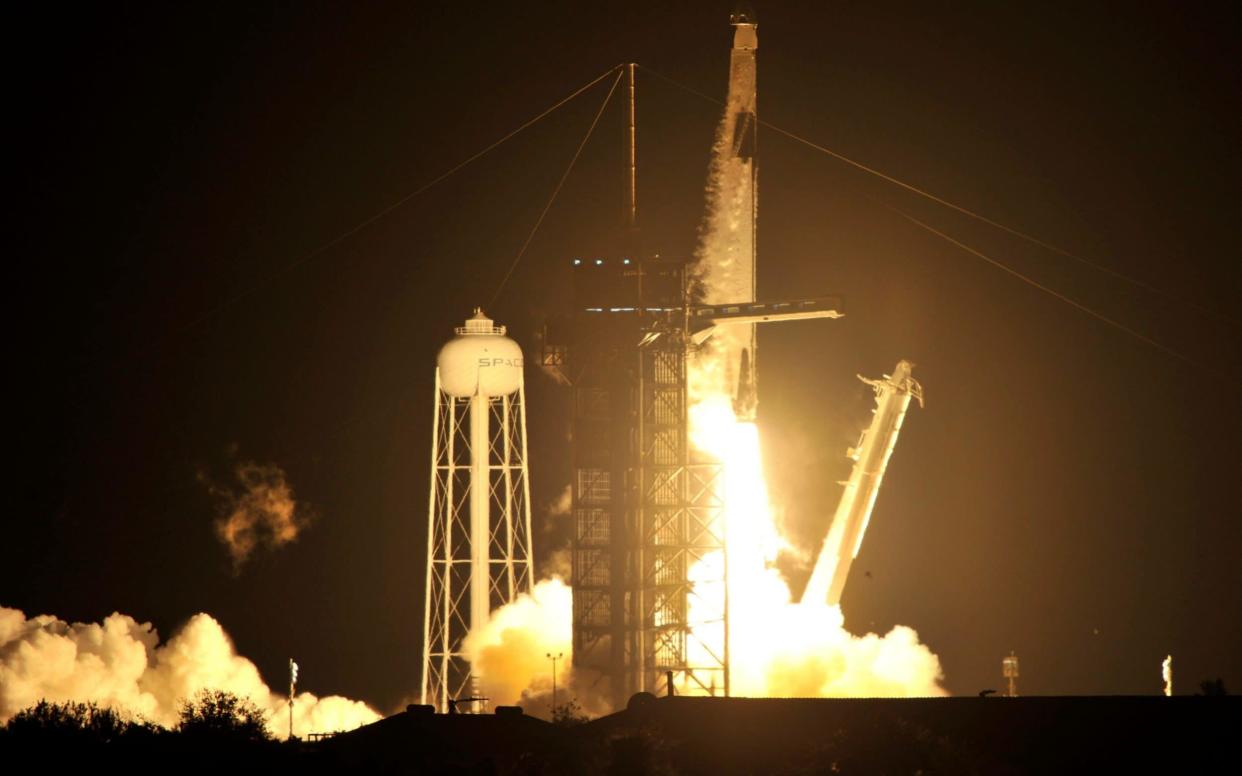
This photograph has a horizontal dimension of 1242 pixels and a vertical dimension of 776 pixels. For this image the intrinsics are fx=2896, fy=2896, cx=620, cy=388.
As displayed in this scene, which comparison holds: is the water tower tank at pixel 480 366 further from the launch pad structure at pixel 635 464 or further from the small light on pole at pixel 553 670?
the small light on pole at pixel 553 670

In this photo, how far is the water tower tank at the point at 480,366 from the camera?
314 feet

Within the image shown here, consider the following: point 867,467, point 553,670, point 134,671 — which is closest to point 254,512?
point 134,671

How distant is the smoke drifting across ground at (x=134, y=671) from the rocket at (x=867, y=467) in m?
Answer: 16.5

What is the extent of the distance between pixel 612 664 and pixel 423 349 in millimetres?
23740

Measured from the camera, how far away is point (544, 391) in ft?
363

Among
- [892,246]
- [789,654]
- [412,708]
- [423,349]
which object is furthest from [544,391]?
[412,708]

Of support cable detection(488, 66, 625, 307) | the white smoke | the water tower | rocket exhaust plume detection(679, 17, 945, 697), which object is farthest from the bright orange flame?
support cable detection(488, 66, 625, 307)

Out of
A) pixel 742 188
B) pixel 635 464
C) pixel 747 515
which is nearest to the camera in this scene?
pixel 635 464

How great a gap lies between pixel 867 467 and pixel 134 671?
2552 centimetres

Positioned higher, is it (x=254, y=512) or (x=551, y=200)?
(x=551, y=200)

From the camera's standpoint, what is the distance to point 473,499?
3797 inches

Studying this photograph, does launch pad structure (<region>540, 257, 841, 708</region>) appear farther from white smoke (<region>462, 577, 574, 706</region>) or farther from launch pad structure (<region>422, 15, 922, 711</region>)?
white smoke (<region>462, 577, 574, 706</region>)

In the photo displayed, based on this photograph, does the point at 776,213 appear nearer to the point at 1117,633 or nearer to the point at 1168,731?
the point at 1117,633

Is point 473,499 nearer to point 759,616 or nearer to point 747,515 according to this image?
point 747,515
